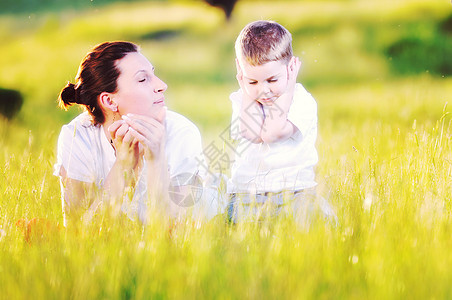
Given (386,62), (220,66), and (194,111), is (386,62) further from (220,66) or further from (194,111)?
(194,111)

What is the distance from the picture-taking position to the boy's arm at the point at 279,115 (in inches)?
136

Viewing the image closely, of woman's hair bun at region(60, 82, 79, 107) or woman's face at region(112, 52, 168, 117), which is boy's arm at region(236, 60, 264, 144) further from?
woman's hair bun at region(60, 82, 79, 107)

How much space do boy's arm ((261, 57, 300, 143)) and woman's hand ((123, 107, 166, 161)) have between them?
2.00 feet

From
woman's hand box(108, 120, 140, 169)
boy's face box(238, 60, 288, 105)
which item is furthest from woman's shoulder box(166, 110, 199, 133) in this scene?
boy's face box(238, 60, 288, 105)

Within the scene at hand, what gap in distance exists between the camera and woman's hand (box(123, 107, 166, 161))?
3416mm

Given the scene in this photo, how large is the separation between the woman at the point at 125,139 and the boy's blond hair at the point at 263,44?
1.73 feet

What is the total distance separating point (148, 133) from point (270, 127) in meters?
0.72

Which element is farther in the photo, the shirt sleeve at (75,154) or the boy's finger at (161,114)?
the shirt sleeve at (75,154)

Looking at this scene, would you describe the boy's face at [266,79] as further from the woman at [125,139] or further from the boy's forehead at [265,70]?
the woman at [125,139]

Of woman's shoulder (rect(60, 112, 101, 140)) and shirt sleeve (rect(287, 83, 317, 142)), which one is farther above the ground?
shirt sleeve (rect(287, 83, 317, 142))

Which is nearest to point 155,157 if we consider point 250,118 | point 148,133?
point 148,133

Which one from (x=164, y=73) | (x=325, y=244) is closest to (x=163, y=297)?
(x=325, y=244)

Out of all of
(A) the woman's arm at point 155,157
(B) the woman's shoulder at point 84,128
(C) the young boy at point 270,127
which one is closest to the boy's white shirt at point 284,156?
(C) the young boy at point 270,127

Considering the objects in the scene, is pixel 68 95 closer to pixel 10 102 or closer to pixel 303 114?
pixel 303 114
